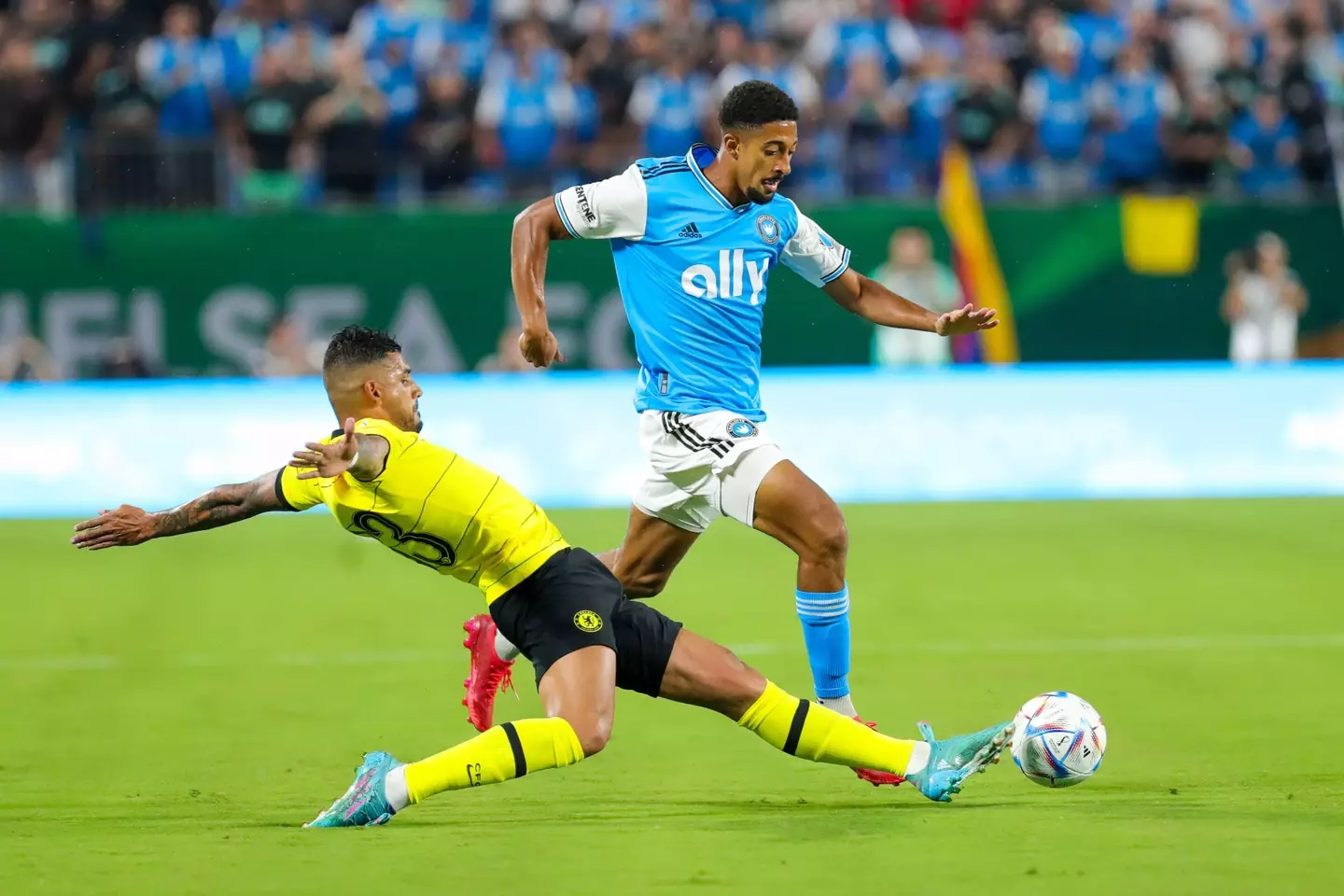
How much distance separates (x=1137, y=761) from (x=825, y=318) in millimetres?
9992

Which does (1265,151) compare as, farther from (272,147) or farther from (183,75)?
(183,75)

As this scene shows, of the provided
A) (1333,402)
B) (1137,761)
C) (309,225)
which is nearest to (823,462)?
(1333,402)

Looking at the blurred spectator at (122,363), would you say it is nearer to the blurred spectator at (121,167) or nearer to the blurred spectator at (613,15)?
the blurred spectator at (121,167)

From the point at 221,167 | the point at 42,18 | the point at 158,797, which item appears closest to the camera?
the point at 158,797

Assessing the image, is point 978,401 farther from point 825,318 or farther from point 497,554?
point 497,554

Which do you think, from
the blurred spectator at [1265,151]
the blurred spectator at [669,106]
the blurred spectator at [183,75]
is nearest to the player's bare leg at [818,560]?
the blurred spectator at [669,106]

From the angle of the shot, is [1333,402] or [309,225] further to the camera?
[309,225]

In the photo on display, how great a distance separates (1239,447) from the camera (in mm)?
13648

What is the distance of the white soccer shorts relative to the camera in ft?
20.6

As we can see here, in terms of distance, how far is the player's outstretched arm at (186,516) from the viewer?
5121mm

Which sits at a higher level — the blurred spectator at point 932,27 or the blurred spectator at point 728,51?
the blurred spectator at point 932,27

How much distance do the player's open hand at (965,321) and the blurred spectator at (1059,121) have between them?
33.7 ft

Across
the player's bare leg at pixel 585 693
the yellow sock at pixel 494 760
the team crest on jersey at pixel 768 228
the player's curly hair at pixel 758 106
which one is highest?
the player's curly hair at pixel 758 106

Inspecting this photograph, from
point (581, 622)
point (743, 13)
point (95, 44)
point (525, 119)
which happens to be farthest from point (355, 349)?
point (743, 13)
